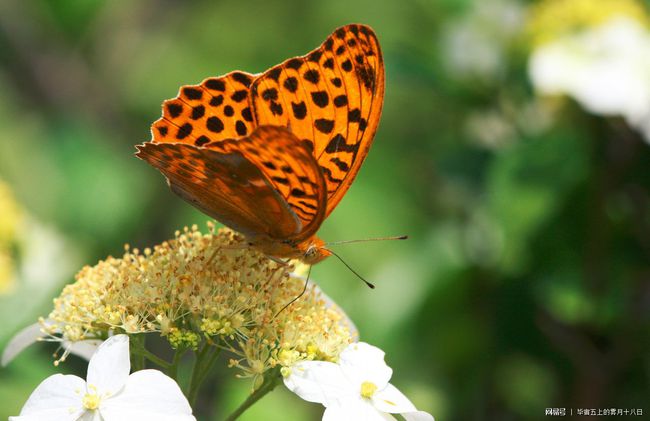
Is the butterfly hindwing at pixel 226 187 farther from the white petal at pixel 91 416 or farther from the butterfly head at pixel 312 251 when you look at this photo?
the white petal at pixel 91 416

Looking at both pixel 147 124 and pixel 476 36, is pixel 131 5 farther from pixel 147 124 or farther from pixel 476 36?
pixel 476 36

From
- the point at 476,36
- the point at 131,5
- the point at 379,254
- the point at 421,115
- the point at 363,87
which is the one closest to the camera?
the point at 363,87

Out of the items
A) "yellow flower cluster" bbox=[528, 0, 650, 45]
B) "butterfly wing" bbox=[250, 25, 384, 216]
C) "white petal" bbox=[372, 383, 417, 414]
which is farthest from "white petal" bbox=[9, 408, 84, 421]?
"yellow flower cluster" bbox=[528, 0, 650, 45]

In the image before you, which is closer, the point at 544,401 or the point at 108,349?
the point at 108,349

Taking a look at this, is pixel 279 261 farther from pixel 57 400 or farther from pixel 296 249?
pixel 57 400

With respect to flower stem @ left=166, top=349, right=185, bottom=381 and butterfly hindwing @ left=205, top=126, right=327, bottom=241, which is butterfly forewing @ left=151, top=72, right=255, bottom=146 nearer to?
butterfly hindwing @ left=205, top=126, right=327, bottom=241

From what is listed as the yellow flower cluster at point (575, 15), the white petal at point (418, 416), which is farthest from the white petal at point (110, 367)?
the yellow flower cluster at point (575, 15)

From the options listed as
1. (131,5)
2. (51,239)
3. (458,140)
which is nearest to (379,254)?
(458,140)
